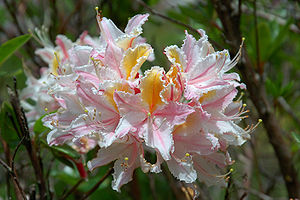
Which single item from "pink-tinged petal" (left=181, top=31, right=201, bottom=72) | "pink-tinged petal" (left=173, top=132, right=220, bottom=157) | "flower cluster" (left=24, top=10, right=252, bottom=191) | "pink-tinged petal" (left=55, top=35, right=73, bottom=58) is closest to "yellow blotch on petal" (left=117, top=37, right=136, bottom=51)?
"flower cluster" (left=24, top=10, right=252, bottom=191)

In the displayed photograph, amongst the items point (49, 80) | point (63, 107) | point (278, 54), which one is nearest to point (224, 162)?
point (63, 107)

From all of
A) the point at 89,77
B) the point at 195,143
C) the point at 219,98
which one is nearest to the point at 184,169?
the point at 195,143

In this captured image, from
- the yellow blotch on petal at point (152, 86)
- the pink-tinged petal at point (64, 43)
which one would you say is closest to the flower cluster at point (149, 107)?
the yellow blotch on petal at point (152, 86)

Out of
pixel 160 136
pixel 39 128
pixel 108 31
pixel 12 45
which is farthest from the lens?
pixel 12 45

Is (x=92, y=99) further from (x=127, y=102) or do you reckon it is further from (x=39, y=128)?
(x=39, y=128)

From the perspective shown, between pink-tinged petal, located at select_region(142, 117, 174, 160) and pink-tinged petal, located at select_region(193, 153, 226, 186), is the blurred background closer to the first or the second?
pink-tinged petal, located at select_region(193, 153, 226, 186)
